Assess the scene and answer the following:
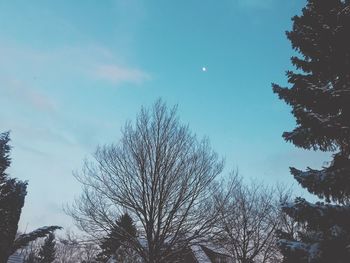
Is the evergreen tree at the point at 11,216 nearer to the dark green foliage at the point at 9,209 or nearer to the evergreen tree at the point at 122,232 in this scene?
the dark green foliage at the point at 9,209

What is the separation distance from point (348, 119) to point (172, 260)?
9.89m

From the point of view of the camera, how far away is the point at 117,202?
14172mm

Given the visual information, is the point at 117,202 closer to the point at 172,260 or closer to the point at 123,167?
the point at 123,167

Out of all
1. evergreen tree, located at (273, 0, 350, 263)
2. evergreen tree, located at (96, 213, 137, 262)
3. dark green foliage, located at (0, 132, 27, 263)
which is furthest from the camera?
evergreen tree, located at (96, 213, 137, 262)

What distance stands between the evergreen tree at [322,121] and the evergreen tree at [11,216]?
5545mm

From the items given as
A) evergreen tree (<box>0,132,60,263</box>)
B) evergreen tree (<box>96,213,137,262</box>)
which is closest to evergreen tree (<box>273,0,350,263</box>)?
evergreen tree (<box>0,132,60,263</box>)

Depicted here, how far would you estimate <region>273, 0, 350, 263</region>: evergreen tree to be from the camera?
5.97m

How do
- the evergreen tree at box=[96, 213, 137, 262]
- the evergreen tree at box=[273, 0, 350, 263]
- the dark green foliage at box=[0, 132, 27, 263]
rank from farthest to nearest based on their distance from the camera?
the evergreen tree at box=[96, 213, 137, 262] < the dark green foliage at box=[0, 132, 27, 263] < the evergreen tree at box=[273, 0, 350, 263]

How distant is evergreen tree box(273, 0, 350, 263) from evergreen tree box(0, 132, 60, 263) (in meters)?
5.54

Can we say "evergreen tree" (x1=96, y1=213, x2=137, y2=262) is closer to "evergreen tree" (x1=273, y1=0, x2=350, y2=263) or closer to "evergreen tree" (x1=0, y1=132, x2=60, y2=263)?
"evergreen tree" (x1=0, y1=132, x2=60, y2=263)

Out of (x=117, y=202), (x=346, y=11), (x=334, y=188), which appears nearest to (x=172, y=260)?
(x=117, y=202)

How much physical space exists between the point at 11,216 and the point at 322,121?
7.55m

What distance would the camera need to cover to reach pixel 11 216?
749 cm

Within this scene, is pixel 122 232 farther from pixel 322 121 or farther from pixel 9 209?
pixel 322 121
